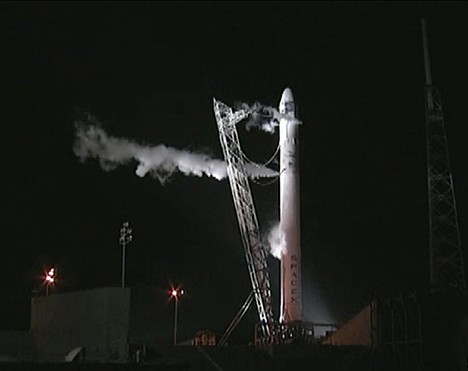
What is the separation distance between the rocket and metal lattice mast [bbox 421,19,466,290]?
993 cm

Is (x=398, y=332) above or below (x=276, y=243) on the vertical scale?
below

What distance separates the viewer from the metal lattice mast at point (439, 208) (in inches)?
2156

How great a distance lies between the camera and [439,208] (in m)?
60.2

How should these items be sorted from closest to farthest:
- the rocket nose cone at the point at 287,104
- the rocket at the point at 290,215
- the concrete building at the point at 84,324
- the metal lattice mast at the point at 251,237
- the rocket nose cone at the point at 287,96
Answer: the concrete building at the point at 84,324, the rocket at the point at 290,215, the metal lattice mast at the point at 251,237, the rocket nose cone at the point at 287,104, the rocket nose cone at the point at 287,96

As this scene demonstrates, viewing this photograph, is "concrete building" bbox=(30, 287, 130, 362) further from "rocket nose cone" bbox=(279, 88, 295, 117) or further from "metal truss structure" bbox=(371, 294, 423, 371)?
Answer: "rocket nose cone" bbox=(279, 88, 295, 117)

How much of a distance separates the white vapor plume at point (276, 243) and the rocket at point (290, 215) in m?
0.21

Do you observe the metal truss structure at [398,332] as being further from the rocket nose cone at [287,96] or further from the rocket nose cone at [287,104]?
the rocket nose cone at [287,96]

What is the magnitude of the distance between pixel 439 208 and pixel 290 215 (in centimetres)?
1079

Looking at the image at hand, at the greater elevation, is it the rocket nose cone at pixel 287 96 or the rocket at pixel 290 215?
the rocket nose cone at pixel 287 96

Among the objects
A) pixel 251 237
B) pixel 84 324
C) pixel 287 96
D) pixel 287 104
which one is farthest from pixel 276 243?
pixel 84 324

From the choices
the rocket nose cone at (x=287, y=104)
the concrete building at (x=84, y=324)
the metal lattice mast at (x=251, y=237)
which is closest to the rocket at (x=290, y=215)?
the rocket nose cone at (x=287, y=104)

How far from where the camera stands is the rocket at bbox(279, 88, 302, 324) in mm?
59656

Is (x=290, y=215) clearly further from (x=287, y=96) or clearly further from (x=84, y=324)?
(x=84, y=324)

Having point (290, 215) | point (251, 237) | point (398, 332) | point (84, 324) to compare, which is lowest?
point (84, 324)
